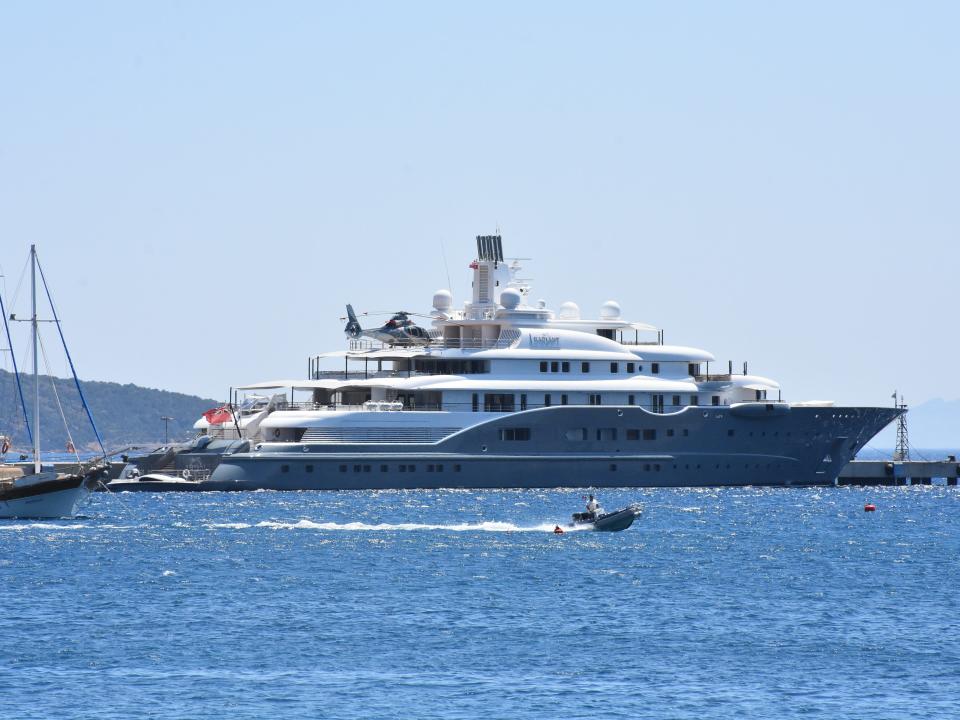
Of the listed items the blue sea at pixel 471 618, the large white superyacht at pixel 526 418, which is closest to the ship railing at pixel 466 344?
the large white superyacht at pixel 526 418

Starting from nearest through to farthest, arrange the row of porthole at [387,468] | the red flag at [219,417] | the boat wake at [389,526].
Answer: the boat wake at [389,526] < the row of porthole at [387,468] < the red flag at [219,417]

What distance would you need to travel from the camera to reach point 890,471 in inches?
3290

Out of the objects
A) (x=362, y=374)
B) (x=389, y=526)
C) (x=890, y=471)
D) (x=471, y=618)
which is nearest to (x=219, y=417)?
(x=362, y=374)

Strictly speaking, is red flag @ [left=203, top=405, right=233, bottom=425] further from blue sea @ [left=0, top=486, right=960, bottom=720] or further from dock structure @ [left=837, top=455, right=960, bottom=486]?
dock structure @ [left=837, top=455, right=960, bottom=486]

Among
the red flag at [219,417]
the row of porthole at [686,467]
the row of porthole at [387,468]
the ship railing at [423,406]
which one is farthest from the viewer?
the row of porthole at [686,467]

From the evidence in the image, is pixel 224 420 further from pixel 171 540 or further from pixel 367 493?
pixel 171 540

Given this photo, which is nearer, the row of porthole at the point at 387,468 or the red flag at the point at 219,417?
the row of porthole at the point at 387,468

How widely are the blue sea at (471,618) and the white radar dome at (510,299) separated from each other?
53.2 ft

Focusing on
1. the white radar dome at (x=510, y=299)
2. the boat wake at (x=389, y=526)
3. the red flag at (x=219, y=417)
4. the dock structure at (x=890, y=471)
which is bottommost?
the boat wake at (x=389, y=526)

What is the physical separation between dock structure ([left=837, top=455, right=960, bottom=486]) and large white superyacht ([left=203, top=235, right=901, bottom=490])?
1025 cm

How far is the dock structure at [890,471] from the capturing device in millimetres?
82750

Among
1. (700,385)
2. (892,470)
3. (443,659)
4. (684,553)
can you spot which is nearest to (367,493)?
(700,385)

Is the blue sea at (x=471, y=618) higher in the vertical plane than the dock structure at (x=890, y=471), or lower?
lower

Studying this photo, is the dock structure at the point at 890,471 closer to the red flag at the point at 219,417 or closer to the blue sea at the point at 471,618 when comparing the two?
the blue sea at the point at 471,618
